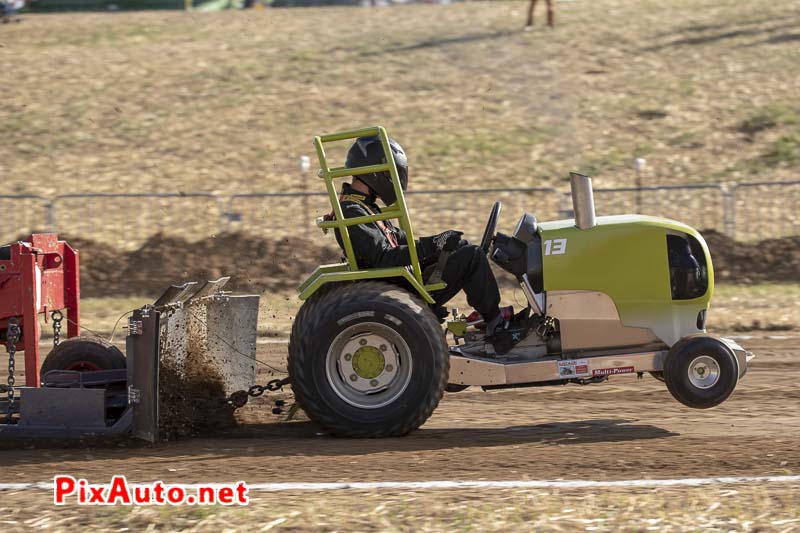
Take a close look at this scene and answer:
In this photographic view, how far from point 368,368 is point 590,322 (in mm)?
1274

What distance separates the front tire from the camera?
5.93m

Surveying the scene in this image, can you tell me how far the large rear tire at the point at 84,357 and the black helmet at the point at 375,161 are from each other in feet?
6.19

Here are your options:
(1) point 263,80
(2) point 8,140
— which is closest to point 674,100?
(1) point 263,80

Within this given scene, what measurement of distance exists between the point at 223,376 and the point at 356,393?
3.08ft

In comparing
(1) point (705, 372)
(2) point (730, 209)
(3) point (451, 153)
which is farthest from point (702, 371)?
(3) point (451, 153)

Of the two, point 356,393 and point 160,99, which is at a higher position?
point 160,99

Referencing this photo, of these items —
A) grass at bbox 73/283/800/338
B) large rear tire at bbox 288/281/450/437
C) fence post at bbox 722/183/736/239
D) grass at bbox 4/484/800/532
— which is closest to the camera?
grass at bbox 4/484/800/532

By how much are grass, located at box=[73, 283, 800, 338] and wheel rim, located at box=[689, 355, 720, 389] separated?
3.95m

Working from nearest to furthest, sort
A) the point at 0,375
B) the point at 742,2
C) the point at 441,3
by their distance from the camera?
the point at 0,375
the point at 742,2
the point at 441,3

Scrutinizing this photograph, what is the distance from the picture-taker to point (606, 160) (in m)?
18.0

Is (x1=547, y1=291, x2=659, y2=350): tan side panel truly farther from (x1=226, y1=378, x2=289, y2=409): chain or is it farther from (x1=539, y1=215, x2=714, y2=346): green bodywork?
(x1=226, y1=378, x2=289, y2=409): chain

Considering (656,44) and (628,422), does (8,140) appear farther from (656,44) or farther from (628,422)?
(628,422)

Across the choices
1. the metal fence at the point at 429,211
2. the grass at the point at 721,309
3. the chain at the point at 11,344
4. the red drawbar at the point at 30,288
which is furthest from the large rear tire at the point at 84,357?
the metal fence at the point at 429,211

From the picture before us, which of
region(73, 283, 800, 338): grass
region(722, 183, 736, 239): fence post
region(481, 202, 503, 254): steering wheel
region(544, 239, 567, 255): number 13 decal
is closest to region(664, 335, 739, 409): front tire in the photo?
region(544, 239, 567, 255): number 13 decal
